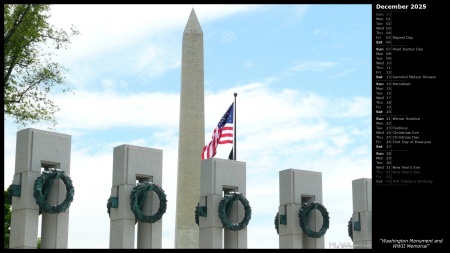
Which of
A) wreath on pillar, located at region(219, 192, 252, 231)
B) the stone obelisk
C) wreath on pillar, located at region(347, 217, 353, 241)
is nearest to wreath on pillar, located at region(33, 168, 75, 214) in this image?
wreath on pillar, located at region(219, 192, 252, 231)

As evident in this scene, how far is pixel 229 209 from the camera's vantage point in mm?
31469

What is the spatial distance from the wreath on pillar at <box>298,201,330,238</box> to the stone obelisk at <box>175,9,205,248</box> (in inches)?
546

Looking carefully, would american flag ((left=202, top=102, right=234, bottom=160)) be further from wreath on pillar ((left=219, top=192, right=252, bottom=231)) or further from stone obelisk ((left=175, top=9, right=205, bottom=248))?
stone obelisk ((left=175, top=9, right=205, bottom=248))

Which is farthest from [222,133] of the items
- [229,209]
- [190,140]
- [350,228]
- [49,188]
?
[190,140]

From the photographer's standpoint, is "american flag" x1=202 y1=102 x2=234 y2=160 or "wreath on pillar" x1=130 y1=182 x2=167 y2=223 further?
"american flag" x1=202 y1=102 x2=234 y2=160

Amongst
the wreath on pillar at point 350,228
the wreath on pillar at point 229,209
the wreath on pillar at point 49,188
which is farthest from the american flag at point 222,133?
the wreath on pillar at point 49,188

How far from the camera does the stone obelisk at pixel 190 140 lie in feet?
152

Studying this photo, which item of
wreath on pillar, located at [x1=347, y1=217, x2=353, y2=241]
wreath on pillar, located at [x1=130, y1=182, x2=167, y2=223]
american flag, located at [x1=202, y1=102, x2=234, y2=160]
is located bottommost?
wreath on pillar, located at [x1=347, y1=217, x2=353, y2=241]

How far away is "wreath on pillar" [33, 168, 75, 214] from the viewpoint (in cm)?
2700

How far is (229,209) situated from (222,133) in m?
5.06

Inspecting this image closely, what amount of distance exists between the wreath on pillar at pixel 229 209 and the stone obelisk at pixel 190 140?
1489cm
